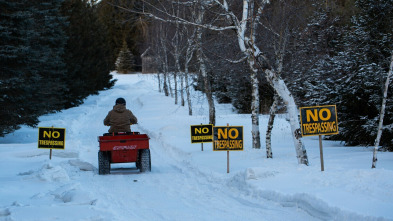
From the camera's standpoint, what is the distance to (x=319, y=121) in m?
10.6

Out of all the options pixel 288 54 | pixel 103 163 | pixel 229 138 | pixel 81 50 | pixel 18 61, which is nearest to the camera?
pixel 229 138

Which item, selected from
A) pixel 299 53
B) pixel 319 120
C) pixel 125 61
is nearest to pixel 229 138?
pixel 319 120

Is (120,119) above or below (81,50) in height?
below

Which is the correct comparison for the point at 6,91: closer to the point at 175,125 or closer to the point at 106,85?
the point at 175,125

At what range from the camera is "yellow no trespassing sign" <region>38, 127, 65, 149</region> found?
553 inches

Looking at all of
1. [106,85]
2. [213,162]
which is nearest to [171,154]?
[213,162]

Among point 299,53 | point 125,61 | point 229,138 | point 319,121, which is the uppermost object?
point 125,61

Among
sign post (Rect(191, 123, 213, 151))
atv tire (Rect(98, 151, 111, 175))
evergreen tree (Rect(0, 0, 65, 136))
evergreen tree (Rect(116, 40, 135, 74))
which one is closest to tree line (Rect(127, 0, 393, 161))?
sign post (Rect(191, 123, 213, 151))

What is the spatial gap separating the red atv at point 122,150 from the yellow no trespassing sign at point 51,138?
1.83 m

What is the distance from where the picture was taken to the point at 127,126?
1406cm

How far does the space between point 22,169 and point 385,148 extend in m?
12.4

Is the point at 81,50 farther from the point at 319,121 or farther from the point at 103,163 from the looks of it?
the point at 319,121

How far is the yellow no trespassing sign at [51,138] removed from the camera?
1405 centimetres

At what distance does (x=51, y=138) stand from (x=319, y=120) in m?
7.84
